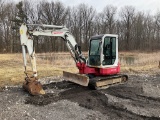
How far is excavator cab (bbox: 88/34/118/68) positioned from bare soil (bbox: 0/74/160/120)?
1.14 metres

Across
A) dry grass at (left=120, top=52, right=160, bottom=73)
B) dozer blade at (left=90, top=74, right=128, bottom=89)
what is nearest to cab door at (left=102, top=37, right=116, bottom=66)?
dozer blade at (left=90, top=74, right=128, bottom=89)

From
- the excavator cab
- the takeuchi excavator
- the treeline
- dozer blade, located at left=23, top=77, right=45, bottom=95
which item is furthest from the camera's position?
the treeline

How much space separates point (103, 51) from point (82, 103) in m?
2.88

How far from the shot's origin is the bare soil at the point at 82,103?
6.25m

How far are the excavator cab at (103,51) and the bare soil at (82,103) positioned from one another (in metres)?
1.14

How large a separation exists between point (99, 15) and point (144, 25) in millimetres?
12783

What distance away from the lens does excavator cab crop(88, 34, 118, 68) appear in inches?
371

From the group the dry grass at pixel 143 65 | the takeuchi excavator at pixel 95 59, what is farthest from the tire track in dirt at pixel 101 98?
the dry grass at pixel 143 65

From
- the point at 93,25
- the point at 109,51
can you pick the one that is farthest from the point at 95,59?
the point at 93,25

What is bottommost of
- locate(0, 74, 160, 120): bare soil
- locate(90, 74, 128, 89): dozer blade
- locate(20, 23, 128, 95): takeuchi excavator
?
locate(0, 74, 160, 120): bare soil

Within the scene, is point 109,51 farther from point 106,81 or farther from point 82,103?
point 82,103

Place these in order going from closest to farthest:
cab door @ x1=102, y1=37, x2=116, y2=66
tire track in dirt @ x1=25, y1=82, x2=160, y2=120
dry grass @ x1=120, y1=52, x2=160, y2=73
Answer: tire track in dirt @ x1=25, y1=82, x2=160, y2=120 < cab door @ x1=102, y1=37, x2=116, y2=66 < dry grass @ x1=120, y1=52, x2=160, y2=73

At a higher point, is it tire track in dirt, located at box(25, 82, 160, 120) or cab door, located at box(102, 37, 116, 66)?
cab door, located at box(102, 37, 116, 66)

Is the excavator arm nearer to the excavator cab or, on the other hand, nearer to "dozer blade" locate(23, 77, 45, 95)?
"dozer blade" locate(23, 77, 45, 95)
